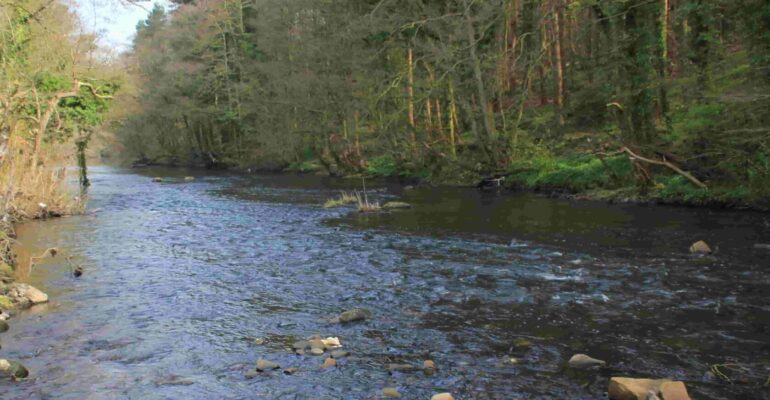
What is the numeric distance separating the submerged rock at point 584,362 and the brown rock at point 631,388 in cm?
76

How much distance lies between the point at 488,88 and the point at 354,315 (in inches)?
875

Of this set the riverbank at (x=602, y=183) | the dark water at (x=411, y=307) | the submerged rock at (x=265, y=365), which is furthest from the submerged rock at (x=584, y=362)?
the riverbank at (x=602, y=183)

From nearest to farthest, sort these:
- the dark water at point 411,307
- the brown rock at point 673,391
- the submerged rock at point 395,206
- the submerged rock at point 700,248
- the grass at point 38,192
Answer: the brown rock at point 673,391
the dark water at point 411,307
the submerged rock at point 700,248
the grass at point 38,192
the submerged rock at point 395,206

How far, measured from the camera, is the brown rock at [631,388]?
5786 mm

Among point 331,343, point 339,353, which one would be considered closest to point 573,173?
point 331,343

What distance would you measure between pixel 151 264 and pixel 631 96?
1718 centimetres

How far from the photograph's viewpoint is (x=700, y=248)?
42.1 ft

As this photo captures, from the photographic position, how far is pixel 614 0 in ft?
66.5

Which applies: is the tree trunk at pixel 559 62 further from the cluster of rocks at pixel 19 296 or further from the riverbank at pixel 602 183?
the cluster of rocks at pixel 19 296

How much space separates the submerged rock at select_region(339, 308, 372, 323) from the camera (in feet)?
29.3

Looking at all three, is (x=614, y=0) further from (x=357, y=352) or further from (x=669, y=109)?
(x=357, y=352)

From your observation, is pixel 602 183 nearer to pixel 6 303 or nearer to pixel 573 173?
pixel 573 173

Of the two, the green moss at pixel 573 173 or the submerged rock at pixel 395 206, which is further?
the green moss at pixel 573 173

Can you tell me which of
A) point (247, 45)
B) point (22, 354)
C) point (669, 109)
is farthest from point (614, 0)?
point (247, 45)
